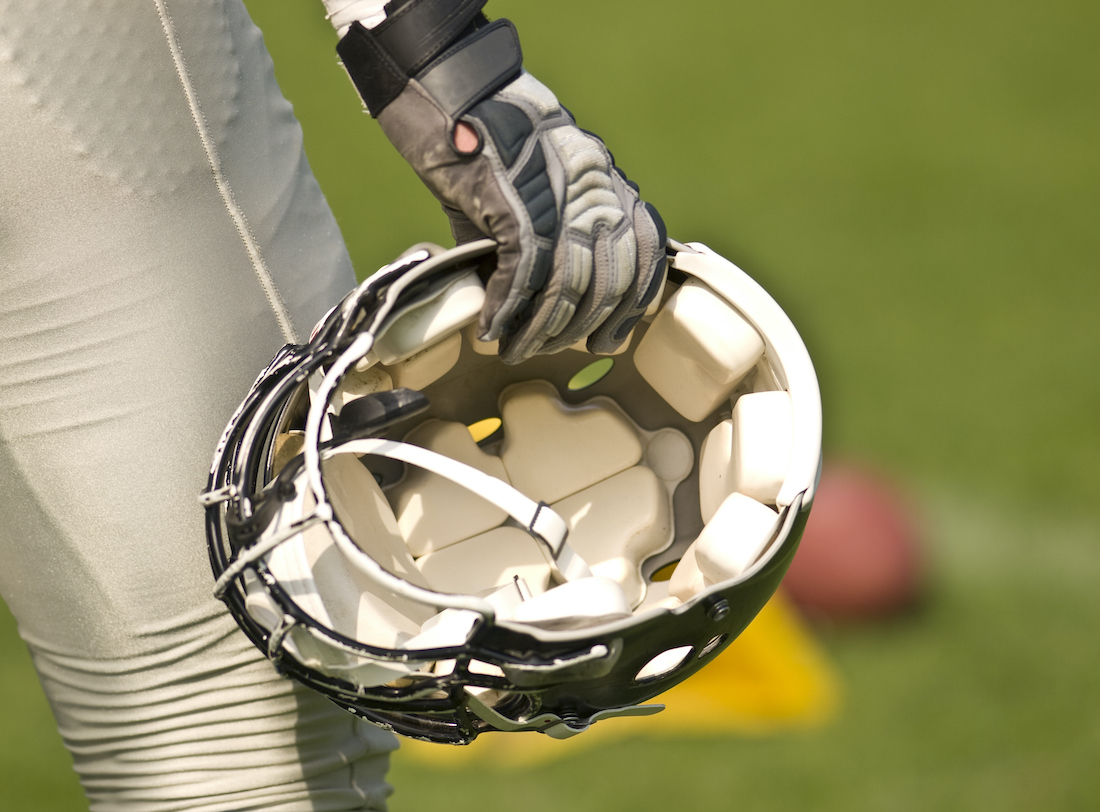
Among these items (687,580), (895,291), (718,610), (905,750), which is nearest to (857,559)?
(905,750)

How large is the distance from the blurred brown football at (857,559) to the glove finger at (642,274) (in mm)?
1659

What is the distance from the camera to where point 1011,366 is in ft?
12.3

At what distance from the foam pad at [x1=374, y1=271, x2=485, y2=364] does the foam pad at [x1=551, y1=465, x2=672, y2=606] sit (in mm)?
361

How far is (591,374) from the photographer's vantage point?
4.59 feet

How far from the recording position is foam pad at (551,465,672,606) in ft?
4.08

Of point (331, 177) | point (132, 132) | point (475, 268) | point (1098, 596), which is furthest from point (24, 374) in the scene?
point (331, 177)

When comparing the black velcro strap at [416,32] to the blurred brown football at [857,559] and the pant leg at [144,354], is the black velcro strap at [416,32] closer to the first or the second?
the pant leg at [144,354]

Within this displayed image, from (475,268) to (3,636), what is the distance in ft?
7.14

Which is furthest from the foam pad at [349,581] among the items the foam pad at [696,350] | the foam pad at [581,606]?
the foam pad at [696,350]

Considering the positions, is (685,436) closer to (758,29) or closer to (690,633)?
(690,633)

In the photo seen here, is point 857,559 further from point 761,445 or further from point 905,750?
point 761,445

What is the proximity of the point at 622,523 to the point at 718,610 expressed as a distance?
303 millimetres

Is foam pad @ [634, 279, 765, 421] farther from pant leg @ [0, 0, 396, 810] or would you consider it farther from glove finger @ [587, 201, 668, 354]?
pant leg @ [0, 0, 396, 810]

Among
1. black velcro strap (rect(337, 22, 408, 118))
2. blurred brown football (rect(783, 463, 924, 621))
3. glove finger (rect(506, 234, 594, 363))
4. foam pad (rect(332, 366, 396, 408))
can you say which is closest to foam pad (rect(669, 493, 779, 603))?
glove finger (rect(506, 234, 594, 363))
